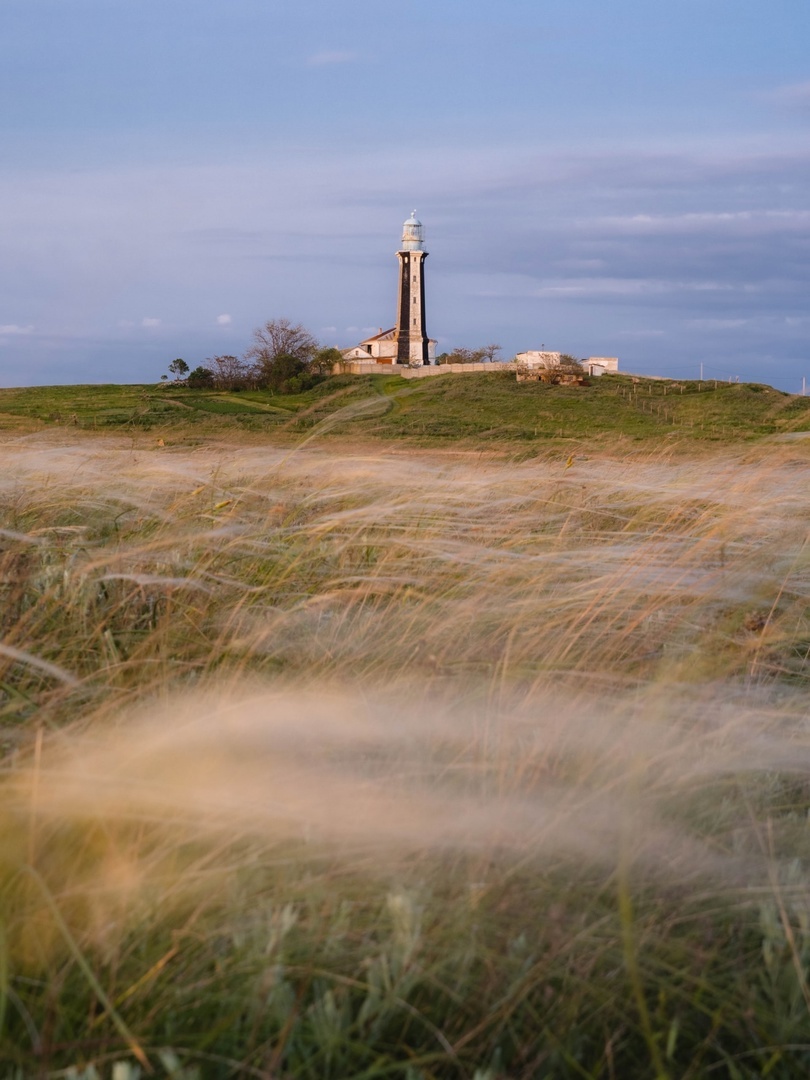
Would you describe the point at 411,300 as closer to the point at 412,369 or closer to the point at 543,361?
the point at 412,369

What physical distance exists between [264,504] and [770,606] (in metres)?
2.07

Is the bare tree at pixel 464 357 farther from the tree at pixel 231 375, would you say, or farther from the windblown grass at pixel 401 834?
the windblown grass at pixel 401 834

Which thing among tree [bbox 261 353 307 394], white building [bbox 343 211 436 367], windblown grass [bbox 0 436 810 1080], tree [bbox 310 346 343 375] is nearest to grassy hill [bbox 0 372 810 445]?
tree [bbox 261 353 307 394]

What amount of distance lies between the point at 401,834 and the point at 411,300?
226 feet

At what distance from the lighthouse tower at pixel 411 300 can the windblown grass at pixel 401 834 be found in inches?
2610

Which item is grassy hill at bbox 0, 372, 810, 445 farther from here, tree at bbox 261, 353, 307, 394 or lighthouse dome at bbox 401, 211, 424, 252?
lighthouse dome at bbox 401, 211, 424, 252

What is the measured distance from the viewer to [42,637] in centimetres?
219

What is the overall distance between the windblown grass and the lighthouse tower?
6630 centimetres

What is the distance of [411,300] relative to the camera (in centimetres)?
6812

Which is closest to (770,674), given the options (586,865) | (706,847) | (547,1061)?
(706,847)

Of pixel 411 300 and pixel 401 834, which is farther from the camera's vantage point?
pixel 411 300

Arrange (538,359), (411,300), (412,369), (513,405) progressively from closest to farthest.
→ (513,405), (538,359), (412,369), (411,300)

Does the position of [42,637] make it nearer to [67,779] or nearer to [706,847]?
[67,779]

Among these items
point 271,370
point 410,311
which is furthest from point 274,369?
point 410,311
